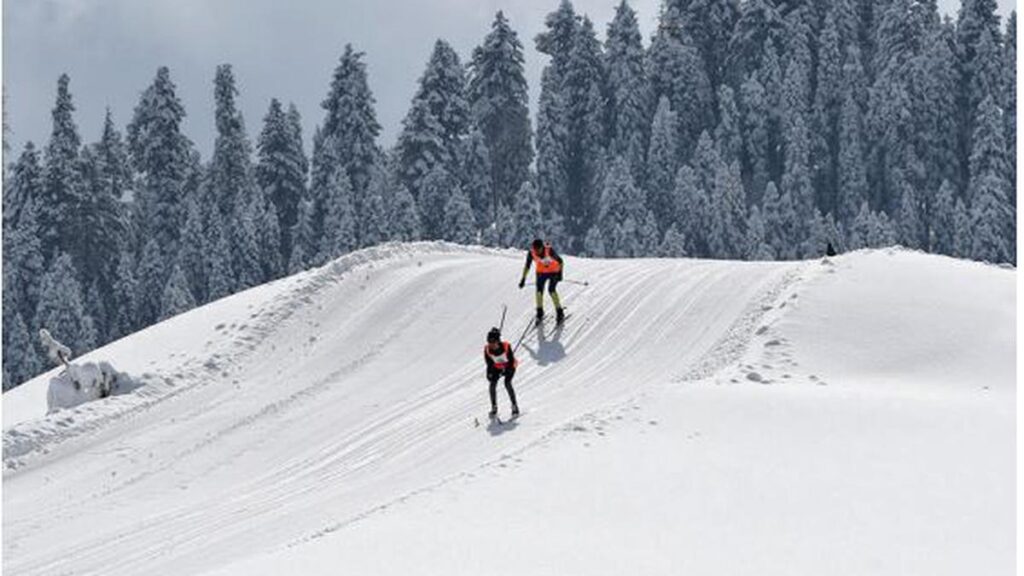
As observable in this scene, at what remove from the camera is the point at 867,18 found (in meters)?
96.4

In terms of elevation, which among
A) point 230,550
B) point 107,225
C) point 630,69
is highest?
point 630,69

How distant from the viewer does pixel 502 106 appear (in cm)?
8544

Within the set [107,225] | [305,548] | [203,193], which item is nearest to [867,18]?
[203,193]

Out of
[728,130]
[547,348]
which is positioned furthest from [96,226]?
[547,348]

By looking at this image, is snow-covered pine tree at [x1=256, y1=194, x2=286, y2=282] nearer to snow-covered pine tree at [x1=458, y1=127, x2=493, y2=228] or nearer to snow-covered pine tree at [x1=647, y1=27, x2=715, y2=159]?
snow-covered pine tree at [x1=458, y1=127, x2=493, y2=228]

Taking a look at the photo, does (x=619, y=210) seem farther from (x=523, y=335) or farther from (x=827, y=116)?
(x=523, y=335)

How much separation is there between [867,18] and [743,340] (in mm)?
77388

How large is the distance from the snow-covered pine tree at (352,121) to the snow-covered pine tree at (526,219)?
12699 mm

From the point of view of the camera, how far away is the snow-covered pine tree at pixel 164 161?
91562 millimetres

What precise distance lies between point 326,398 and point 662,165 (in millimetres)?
61730

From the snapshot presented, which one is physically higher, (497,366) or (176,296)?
(176,296)

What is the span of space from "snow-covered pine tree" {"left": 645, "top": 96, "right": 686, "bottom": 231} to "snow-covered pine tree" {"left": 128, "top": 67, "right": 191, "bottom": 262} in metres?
31.8

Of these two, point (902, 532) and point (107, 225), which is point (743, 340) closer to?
point (902, 532)

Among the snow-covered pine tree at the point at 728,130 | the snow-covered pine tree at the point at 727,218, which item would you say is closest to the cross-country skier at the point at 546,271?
the snow-covered pine tree at the point at 727,218
